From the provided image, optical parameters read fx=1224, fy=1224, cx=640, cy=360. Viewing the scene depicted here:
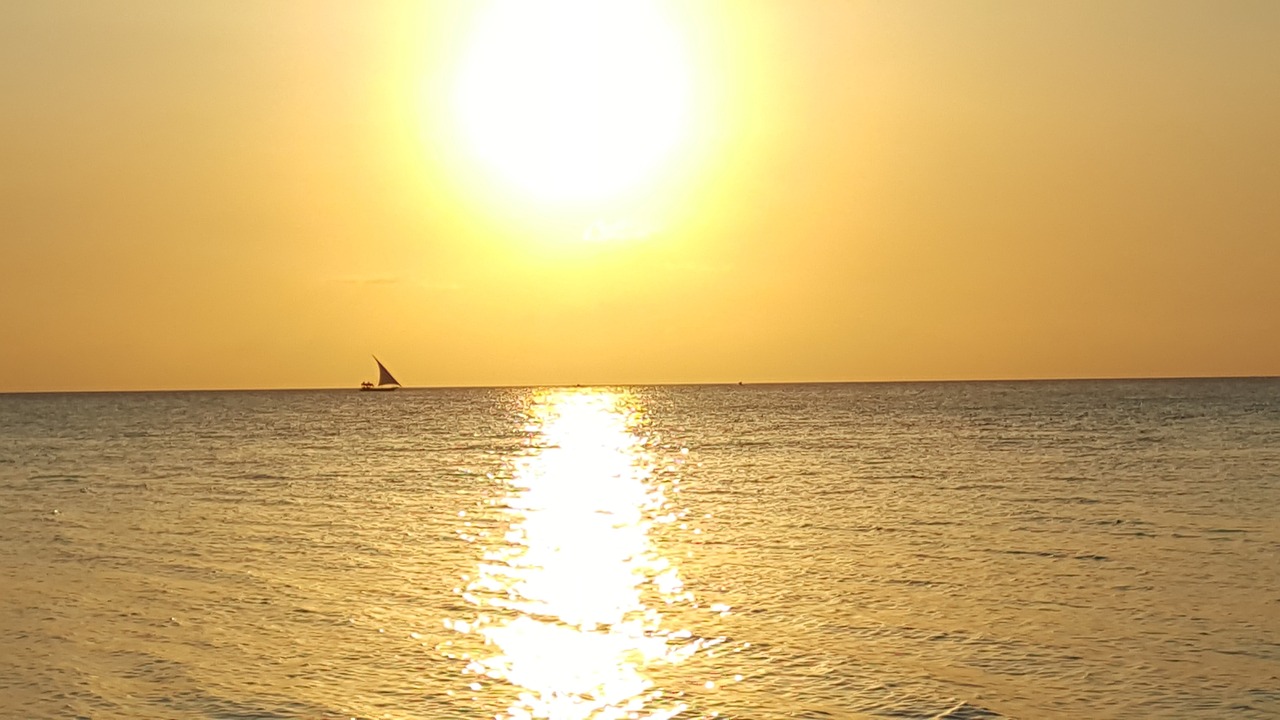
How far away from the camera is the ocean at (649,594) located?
17.5m

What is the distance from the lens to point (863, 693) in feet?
57.0

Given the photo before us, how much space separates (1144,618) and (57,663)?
18.7 meters

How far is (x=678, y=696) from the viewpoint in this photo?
17.2m

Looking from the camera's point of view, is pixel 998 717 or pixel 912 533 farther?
pixel 912 533

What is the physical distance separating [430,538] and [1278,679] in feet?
74.2

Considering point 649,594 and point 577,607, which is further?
point 649,594

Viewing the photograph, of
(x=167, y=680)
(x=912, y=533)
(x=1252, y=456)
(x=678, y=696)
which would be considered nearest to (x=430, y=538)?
(x=912, y=533)

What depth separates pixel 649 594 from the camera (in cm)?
2492

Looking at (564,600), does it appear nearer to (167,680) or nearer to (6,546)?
(167,680)

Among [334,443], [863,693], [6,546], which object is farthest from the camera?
[334,443]

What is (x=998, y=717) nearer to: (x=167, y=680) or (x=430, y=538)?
(x=167, y=680)

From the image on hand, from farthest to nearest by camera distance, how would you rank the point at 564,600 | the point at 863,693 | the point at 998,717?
the point at 564,600, the point at 863,693, the point at 998,717

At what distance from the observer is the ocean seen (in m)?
17.5

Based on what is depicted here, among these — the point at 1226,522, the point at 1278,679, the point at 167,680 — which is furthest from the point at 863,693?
the point at 1226,522
